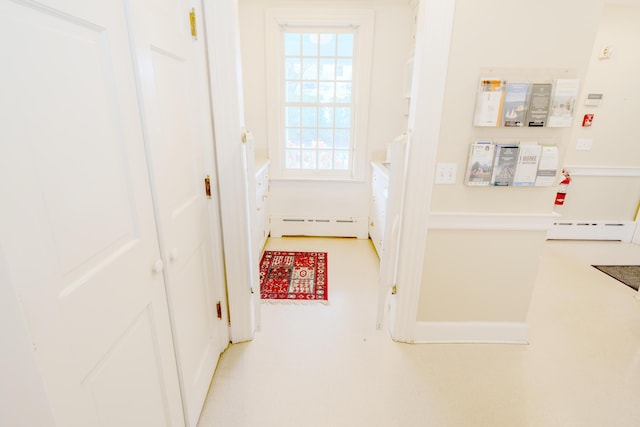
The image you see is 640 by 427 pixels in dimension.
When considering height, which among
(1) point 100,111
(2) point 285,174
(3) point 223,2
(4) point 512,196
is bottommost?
(2) point 285,174

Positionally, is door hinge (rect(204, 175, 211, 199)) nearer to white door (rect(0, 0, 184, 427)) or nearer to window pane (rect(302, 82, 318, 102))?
white door (rect(0, 0, 184, 427))

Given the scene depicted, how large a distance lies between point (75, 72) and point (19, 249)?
40 centimetres

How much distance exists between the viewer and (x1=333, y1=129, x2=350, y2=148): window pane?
3492 mm

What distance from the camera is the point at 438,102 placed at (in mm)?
1596

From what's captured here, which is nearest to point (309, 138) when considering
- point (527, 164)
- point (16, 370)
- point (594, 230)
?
point (527, 164)

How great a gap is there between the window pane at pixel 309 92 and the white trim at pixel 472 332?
251cm

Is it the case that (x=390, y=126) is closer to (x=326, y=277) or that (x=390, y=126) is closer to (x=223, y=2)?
(x=326, y=277)

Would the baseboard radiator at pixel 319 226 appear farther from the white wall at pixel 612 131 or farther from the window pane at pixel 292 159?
the white wall at pixel 612 131

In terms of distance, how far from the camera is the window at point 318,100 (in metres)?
3.24

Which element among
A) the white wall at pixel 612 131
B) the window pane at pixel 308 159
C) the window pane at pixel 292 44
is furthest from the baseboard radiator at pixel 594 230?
the window pane at pixel 292 44

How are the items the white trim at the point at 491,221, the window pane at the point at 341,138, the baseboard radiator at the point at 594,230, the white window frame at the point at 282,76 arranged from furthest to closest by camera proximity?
the baseboard radiator at the point at 594,230 < the window pane at the point at 341,138 < the white window frame at the point at 282,76 < the white trim at the point at 491,221

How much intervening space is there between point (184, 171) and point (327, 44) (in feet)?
8.38

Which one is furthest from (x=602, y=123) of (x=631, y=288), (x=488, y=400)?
(x=488, y=400)

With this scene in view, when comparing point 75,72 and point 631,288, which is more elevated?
point 75,72
